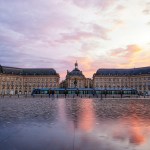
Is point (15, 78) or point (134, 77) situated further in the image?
point (134, 77)

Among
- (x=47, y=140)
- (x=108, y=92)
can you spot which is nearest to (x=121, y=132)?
(x=47, y=140)

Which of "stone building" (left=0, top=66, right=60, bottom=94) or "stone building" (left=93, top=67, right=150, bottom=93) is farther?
"stone building" (left=0, top=66, right=60, bottom=94)

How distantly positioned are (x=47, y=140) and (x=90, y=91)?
123m

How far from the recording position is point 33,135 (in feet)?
41.5

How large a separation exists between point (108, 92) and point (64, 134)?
119 metres

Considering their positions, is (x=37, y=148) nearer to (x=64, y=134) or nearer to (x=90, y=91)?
(x=64, y=134)

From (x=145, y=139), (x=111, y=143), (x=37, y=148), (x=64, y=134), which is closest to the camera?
(x=37, y=148)

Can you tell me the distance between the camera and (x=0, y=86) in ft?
627

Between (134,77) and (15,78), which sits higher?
(134,77)

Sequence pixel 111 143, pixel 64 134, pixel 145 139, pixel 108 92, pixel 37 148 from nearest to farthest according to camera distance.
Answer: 1. pixel 37 148
2. pixel 111 143
3. pixel 145 139
4. pixel 64 134
5. pixel 108 92

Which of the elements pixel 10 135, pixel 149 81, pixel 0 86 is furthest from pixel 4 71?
pixel 10 135

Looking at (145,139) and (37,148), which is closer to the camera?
(37,148)

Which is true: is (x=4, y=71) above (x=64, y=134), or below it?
above

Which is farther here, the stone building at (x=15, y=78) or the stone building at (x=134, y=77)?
the stone building at (x=15, y=78)
